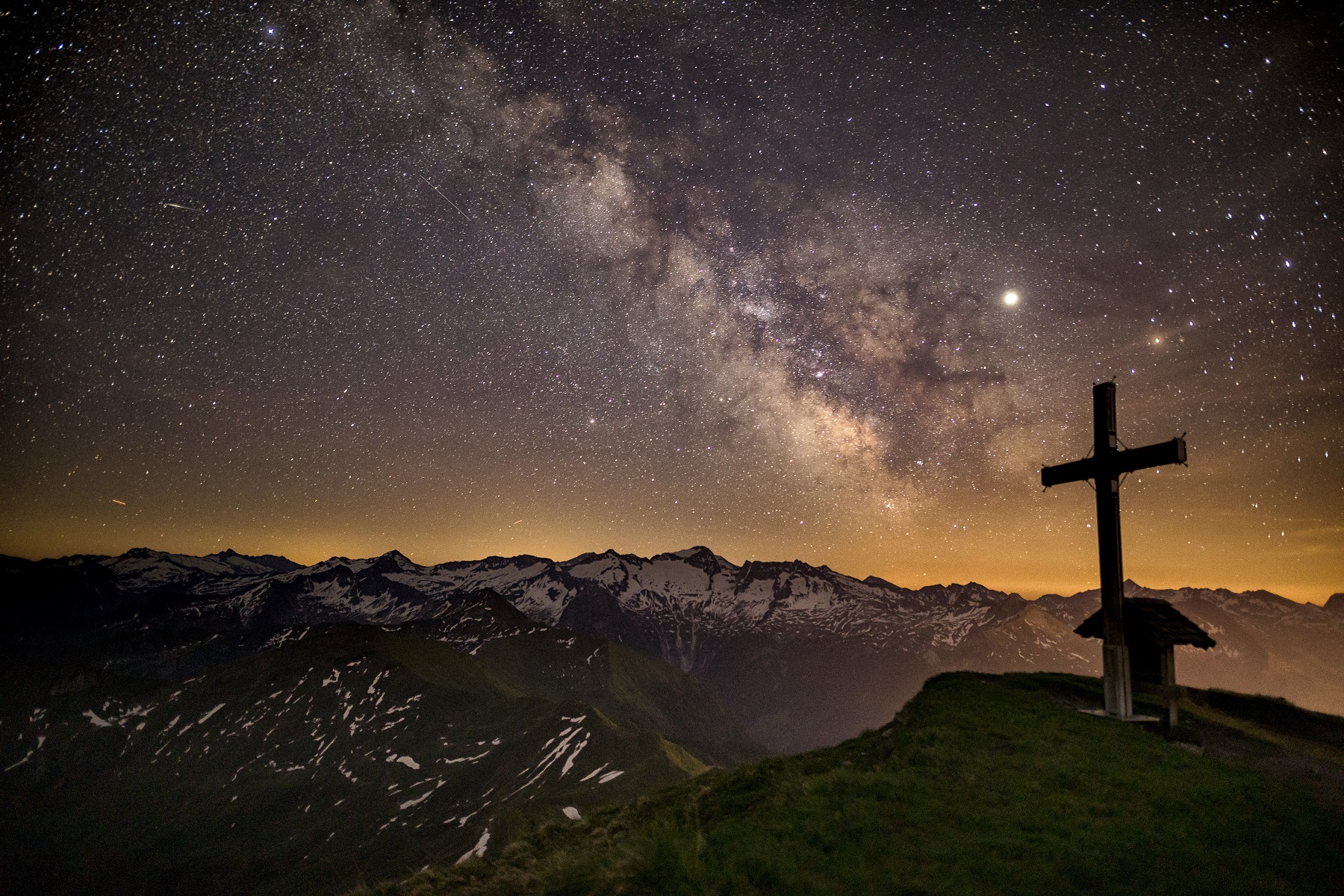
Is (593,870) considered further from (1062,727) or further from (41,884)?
(41,884)

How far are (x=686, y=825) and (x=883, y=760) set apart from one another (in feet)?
15.3

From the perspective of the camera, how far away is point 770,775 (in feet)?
41.9

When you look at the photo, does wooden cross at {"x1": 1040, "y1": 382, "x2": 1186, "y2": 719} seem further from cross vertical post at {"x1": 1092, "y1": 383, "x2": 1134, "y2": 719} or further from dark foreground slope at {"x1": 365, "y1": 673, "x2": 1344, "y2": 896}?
dark foreground slope at {"x1": 365, "y1": 673, "x2": 1344, "y2": 896}

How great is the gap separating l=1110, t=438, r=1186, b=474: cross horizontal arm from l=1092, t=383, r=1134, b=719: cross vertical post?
16 cm

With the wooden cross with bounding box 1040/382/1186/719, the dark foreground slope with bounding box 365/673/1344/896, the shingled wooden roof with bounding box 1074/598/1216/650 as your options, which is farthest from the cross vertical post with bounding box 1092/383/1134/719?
the dark foreground slope with bounding box 365/673/1344/896

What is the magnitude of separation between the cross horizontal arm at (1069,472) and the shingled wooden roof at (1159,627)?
416 cm

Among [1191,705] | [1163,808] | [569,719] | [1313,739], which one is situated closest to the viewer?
[1163,808]

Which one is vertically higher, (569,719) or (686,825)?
(686,825)

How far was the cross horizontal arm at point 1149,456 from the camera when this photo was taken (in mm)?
17156

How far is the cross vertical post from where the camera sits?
693 inches

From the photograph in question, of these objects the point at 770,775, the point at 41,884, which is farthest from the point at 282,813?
the point at 770,775

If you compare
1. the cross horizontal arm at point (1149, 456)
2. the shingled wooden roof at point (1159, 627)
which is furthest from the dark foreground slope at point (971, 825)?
the cross horizontal arm at point (1149, 456)

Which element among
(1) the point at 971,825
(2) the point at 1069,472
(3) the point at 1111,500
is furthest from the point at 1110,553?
(1) the point at 971,825

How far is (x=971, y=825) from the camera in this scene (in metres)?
8.40
